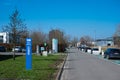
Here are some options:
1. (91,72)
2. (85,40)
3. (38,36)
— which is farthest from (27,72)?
(85,40)

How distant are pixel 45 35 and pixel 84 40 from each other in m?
94.1

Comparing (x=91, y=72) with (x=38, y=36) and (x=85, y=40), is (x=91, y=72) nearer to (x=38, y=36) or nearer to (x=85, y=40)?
(x=38, y=36)

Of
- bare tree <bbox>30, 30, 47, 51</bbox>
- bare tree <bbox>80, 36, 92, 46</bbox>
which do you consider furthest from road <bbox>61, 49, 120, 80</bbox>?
bare tree <bbox>80, 36, 92, 46</bbox>

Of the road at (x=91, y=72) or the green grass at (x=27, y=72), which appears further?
the road at (x=91, y=72)

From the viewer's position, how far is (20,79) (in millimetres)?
12727

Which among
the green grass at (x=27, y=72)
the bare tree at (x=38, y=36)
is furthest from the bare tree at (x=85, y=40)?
the green grass at (x=27, y=72)

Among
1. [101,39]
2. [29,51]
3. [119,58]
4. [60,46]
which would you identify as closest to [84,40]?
[101,39]

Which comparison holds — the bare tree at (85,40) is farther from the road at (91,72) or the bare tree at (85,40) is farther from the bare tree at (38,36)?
the road at (91,72)

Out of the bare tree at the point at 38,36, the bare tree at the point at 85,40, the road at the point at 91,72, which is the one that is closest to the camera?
the road at the point at 91,72

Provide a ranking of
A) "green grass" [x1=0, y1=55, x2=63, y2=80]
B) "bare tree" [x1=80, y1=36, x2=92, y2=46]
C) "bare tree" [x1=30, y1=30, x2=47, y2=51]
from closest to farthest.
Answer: "green grass" [x1=0, y1=55, x2=63, y2=80], "bare tree" [x1=30, y1=30, x2=47, y2=51], "bare tree" [x1=80, y1=36, x2=92, y2=46]

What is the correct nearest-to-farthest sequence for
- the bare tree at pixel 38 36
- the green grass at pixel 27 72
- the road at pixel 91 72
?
the green grass at pixel 27 72 → the road at pixel 91 72 → the bare tree at pixel 38 36

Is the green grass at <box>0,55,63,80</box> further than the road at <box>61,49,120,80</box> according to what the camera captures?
No

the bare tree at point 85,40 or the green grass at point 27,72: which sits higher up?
the bare tree at point 85,40

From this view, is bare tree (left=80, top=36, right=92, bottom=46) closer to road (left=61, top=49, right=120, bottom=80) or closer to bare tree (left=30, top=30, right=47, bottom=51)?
bare tree (left=30, top=30, right=47, bottom=51)
